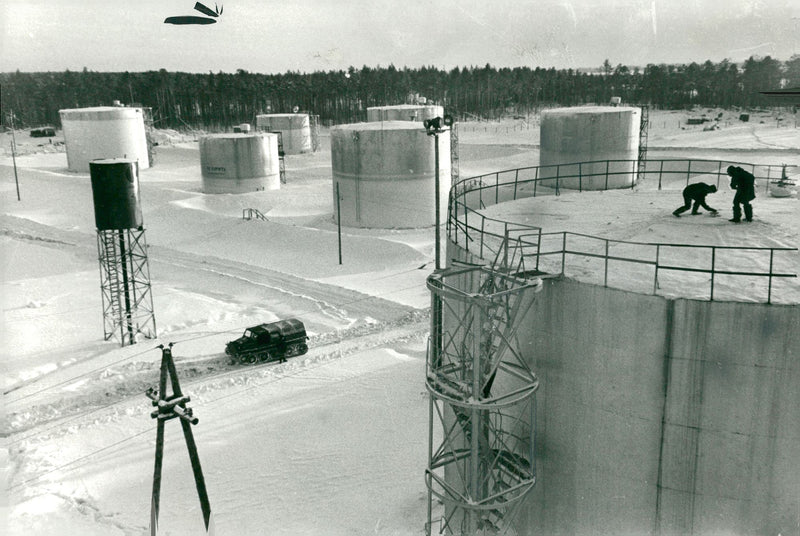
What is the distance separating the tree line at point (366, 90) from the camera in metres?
110

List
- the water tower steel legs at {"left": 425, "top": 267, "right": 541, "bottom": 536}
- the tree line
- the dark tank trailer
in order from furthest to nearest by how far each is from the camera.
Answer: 1. the tree line
2. the dark tank trailer
3. the water tower steel legs at {"left": 425, "top": 267, "right": 541, "bottom": 536}

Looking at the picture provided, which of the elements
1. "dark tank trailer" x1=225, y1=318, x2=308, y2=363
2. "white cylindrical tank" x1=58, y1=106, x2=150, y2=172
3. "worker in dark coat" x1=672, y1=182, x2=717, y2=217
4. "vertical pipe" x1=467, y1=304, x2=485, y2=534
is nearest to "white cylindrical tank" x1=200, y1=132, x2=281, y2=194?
"white cylindrical tank" x1=58, y1=106, x2=150, y2=172

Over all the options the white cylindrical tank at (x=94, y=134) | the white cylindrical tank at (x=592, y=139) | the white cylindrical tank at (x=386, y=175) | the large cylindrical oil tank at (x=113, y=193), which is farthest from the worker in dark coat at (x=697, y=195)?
the white cylindrical tank at (x=94, y=134)

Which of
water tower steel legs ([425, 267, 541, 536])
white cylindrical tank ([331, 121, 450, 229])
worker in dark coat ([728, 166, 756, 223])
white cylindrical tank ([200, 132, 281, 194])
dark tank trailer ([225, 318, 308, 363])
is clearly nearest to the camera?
water tower steel legs ([425, 267, 541, 536])

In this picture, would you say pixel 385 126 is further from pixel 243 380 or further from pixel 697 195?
pixel 697 195

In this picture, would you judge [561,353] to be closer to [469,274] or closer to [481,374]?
[481,374]

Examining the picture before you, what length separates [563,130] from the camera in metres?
41.0

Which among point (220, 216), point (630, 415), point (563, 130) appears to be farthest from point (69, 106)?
point (630, 415)

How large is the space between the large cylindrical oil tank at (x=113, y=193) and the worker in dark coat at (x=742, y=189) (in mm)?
17934

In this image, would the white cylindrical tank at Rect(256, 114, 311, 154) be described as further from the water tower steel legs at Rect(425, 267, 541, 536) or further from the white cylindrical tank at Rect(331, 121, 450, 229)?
the water tower steel legs at Rect(425, 267, 541, 536)

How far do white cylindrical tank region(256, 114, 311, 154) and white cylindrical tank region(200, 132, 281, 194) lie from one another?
25.9 meters

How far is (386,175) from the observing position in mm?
41500

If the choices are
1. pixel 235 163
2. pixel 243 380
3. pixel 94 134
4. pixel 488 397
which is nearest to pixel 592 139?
pixel 235 163

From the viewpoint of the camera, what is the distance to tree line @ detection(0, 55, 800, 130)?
11038cm
